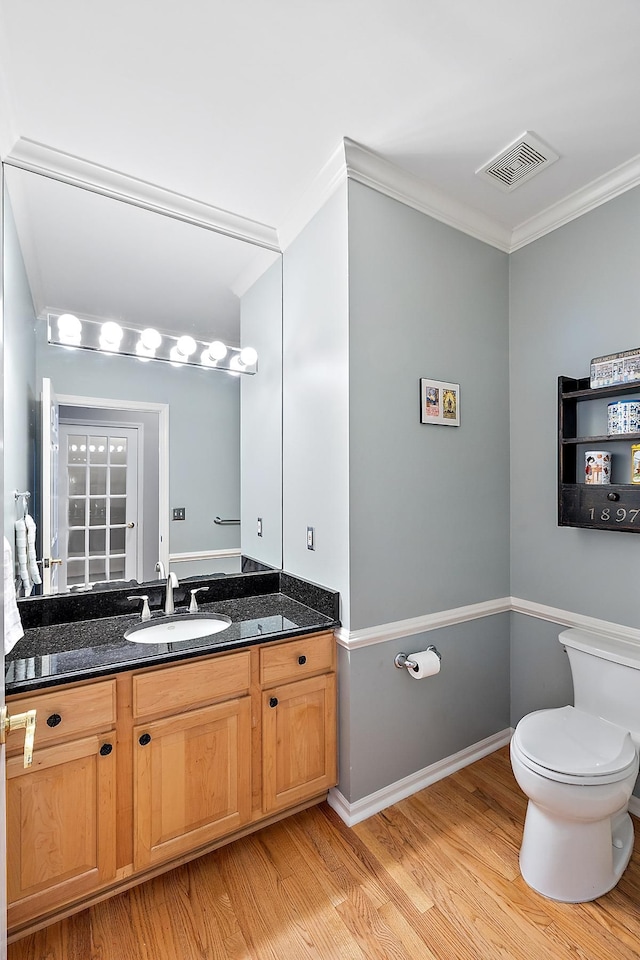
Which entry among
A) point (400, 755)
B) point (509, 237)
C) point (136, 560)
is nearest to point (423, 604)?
point (400, 755)

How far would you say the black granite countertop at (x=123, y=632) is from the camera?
4.74 ft

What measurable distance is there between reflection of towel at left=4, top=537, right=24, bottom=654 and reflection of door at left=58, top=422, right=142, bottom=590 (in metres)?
0.31

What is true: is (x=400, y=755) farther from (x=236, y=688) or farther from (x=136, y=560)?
(x=136, y=560)

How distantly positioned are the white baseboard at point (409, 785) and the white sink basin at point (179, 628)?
0.85 meters

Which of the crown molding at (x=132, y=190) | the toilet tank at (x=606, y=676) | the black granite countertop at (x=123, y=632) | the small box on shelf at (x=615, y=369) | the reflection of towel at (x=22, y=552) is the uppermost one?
the crown molding at (x=132, y=190)

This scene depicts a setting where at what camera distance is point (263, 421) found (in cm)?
241

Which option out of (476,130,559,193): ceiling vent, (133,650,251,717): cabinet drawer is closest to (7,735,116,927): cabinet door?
(133,650,251,717): cabinet drawer

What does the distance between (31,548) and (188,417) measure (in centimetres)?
85

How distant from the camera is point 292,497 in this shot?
7.43 feet

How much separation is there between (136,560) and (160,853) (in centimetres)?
104

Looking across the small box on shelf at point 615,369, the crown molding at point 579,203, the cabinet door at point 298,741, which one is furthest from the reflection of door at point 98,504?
the crown molding at point 579,203

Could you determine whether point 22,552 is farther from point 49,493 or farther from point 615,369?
point 615,369

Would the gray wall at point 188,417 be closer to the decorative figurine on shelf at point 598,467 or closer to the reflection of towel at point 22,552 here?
the reflection of towel at point 22,552

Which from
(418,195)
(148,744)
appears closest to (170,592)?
(148,744)
